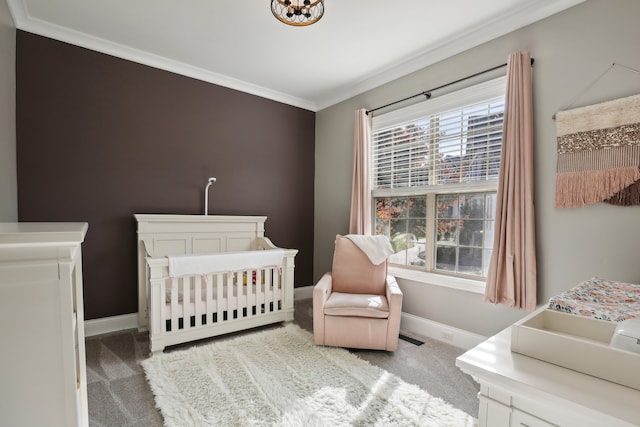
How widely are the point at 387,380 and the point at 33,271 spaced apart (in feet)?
6.31

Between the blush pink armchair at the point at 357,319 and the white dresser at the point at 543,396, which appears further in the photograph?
the blush pink armchair at the point at 357,319

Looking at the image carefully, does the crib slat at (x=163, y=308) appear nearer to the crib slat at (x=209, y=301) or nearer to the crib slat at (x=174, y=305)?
the crib slat at (x=174, y=305)

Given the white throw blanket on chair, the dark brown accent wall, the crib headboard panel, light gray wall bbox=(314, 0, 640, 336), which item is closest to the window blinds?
light gray wall bbox=(314, 0, 640, 336)

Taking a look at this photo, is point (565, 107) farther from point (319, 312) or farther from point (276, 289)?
point (276, 289)

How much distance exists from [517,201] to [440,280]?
922mm

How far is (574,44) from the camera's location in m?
1.91

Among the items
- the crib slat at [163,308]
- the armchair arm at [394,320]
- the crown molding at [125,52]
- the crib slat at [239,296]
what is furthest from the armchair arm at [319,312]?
the crown molding at [125,52]

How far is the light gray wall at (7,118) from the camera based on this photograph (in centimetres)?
196

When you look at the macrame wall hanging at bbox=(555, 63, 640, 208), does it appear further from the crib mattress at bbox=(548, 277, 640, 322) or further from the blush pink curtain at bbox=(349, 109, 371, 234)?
the blush pink curtain at bbox=(349, 109, 371, 234)

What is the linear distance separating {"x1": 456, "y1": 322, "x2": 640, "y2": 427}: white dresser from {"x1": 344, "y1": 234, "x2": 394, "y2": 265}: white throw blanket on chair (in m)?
1.89

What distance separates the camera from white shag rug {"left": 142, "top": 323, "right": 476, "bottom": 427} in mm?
1593

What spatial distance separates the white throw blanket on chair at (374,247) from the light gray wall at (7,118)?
2.59m

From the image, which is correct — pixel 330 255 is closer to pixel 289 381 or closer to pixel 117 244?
pixel 289 381

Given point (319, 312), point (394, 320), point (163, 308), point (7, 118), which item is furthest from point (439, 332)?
point (7, 118)
